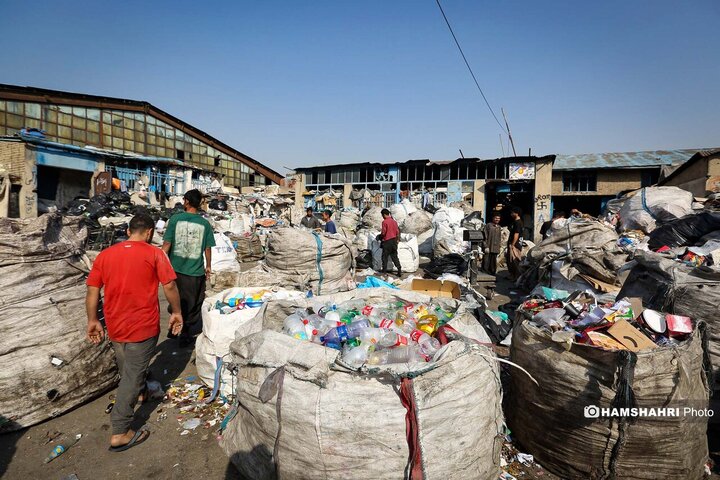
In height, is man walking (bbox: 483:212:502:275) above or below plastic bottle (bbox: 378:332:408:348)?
above

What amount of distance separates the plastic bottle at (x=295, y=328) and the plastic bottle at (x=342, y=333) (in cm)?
14

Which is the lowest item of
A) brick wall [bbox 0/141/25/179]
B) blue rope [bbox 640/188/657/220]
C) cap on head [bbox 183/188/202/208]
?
cap on head [bbox 183/188/202/208]

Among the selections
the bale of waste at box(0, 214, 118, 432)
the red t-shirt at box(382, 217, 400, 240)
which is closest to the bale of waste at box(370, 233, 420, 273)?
the red t-shirt at box(382, 217, 400, 240)

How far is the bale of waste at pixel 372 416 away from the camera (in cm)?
165

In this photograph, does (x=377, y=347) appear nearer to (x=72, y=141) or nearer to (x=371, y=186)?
(x=371, y=186)

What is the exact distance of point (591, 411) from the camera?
188 centimetres

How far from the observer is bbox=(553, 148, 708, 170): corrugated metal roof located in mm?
15812

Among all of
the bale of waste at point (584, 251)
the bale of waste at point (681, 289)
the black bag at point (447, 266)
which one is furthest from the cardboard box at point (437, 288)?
the black bag at point (447, 266)

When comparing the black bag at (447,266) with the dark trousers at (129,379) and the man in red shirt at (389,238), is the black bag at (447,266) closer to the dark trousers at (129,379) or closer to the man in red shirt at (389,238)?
the man in red shirt at (389,238)

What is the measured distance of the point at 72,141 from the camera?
17.3 m

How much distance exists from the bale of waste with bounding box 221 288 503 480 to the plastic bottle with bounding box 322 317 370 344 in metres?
0.40

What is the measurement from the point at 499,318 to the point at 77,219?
4.03m

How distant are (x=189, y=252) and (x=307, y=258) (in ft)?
6.32

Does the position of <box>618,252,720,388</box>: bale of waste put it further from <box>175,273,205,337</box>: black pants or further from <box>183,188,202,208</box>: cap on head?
<box>183,188,202,208</box>: cap on head
